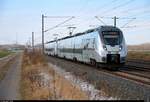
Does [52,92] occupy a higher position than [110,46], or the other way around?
[110,46]

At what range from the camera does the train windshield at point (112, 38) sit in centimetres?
2566

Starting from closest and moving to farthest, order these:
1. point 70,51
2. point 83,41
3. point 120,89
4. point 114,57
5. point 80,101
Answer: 1. point 80,101
2. point 120,89
3. point 114,57
4. point 83,41
5. point 70,51

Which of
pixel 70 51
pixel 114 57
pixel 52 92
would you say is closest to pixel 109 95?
pixel 52 92

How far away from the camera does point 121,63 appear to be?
2578 cm

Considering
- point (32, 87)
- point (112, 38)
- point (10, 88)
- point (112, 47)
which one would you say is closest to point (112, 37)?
point (112, 38)

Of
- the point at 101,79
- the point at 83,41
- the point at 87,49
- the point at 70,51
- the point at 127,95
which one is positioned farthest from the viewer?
the point at 70,51

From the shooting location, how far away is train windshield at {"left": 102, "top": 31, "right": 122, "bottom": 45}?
1010 inches

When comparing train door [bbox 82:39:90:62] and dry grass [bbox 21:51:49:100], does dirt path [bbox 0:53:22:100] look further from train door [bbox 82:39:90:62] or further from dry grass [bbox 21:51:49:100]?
train door [bbox 82:39:90:62]

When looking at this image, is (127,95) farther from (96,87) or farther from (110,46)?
(110,46)

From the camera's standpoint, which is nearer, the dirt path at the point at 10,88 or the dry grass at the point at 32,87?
the dry grass at the point at 32,87

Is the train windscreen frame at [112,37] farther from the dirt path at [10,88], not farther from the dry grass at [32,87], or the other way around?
the dirt path at [10,88]

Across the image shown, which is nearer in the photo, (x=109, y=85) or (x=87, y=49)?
(x=109, y=85)

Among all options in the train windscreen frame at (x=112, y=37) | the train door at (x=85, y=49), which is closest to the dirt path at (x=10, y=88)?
the train door at (x=85, y=49)

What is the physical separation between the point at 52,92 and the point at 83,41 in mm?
18118
